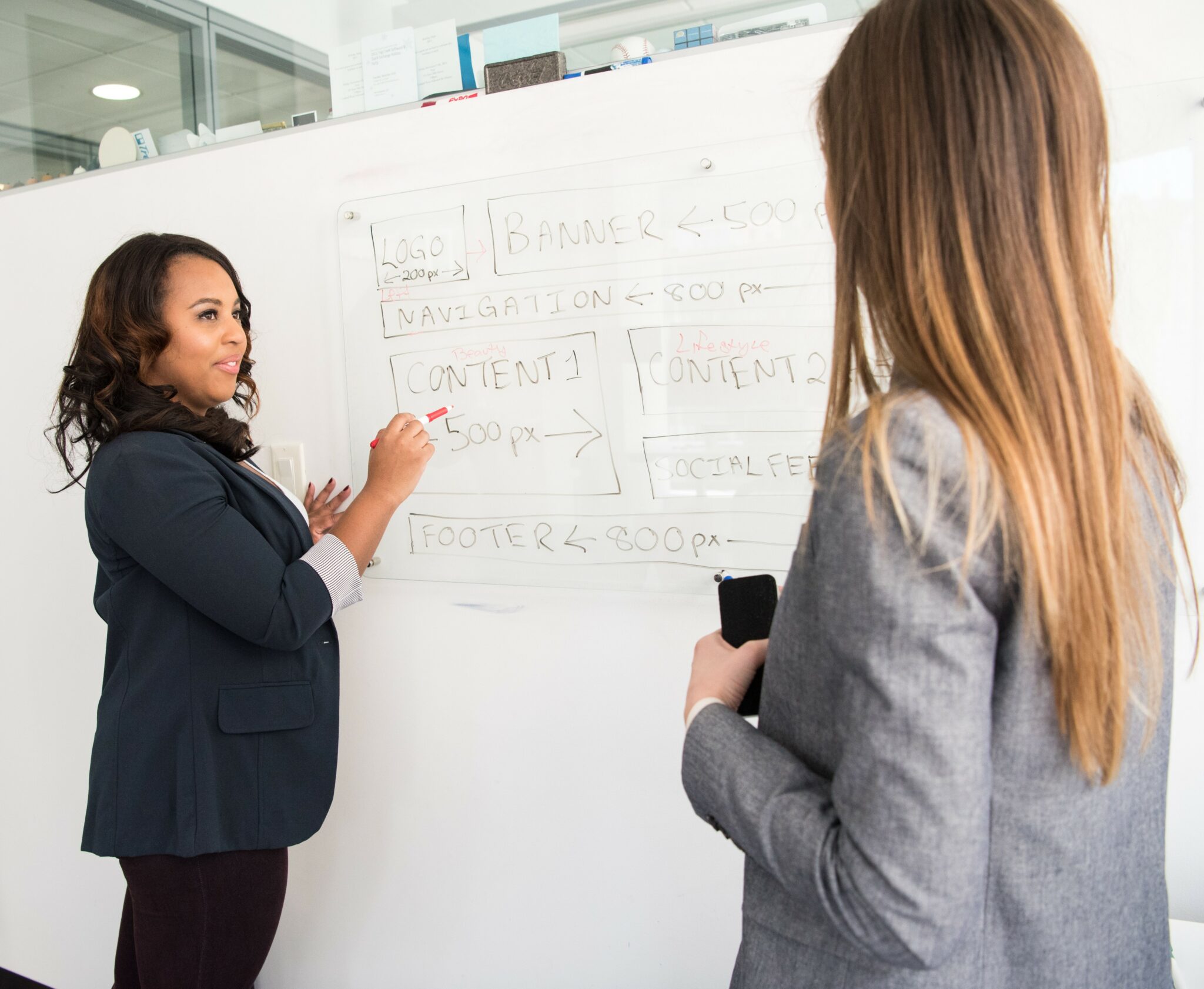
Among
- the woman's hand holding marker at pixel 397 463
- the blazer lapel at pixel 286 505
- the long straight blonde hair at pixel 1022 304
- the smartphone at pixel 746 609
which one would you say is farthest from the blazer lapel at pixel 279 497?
the long straight blonde hair at pixel 1022 304

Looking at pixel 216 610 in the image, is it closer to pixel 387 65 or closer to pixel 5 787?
pixel 387 65

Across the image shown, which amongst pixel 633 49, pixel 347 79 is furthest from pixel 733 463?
pixel 347 79

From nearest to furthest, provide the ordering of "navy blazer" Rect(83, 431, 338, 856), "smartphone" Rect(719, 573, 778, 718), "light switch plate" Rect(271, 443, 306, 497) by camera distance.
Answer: "smartphone" Rect(719, 573, 778, 718), "navy blazer" Rect(83, 431, 338, 856), "light switch plate" Rect(271, 443, 306, 497)

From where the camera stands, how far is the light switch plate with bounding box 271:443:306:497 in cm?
179

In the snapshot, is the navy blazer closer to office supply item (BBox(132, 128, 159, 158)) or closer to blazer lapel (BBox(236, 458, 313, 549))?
blazer lapel (BBox(236, 458, 313, 549))

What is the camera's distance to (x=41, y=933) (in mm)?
2113

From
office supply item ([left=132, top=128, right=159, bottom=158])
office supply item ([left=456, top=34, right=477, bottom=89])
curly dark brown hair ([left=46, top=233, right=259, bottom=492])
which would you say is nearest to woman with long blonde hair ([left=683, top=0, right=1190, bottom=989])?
curly dark brown hair ([left=46, top=233, right=259, bottom=492])

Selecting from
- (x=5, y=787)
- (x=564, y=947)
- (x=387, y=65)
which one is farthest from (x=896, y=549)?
(x=5, y=787)

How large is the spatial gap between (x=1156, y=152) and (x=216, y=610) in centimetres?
145

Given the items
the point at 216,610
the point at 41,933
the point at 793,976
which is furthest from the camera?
the point at 41,933

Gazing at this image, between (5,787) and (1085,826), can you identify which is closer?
(1085,826)

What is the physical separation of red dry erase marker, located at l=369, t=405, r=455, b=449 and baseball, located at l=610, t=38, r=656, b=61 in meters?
0.69

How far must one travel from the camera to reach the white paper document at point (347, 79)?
66.4 inches

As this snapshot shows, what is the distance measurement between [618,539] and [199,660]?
0.70 meters
